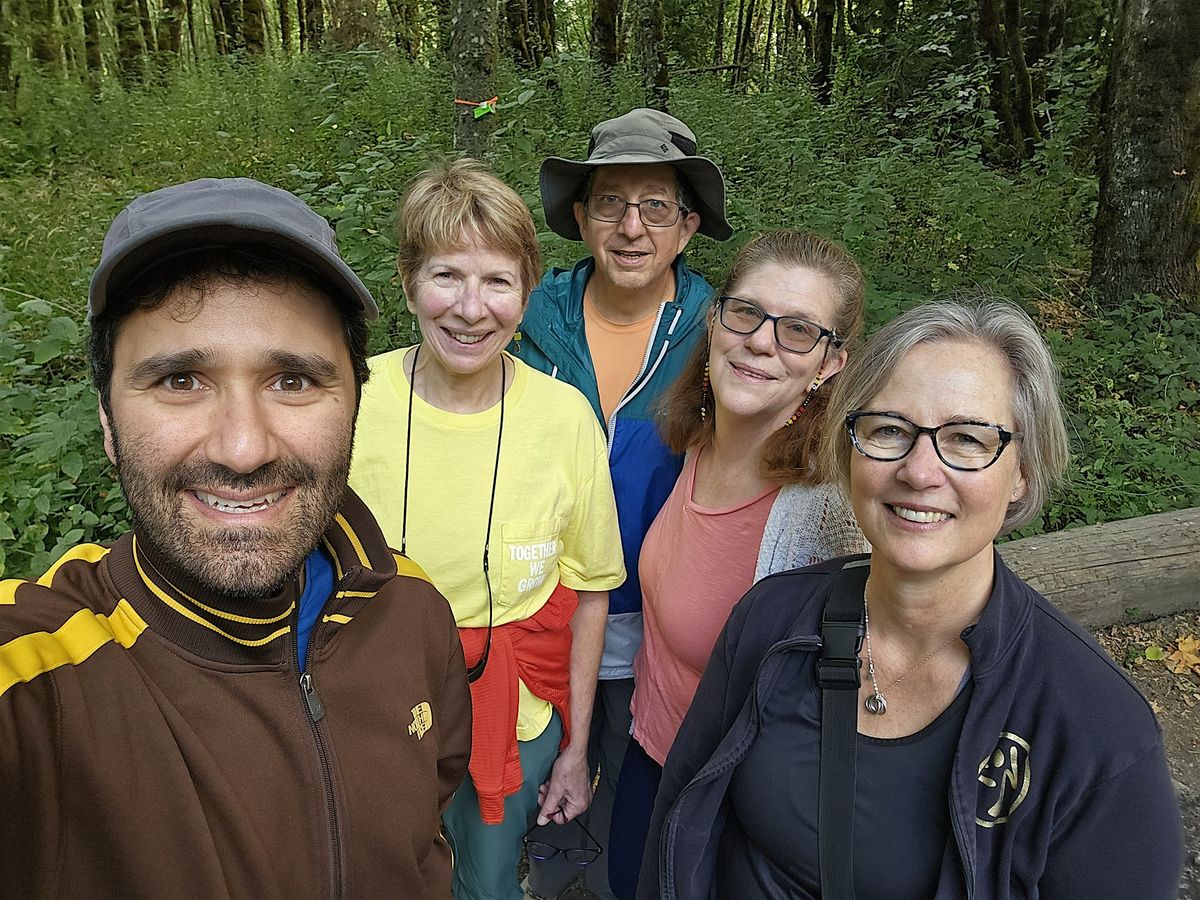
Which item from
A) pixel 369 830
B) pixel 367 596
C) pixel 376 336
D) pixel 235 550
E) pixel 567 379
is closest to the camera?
pixel 235 550

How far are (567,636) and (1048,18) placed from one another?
1522 cm

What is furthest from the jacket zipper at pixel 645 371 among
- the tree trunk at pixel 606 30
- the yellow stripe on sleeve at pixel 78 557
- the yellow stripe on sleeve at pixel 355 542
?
the tree trunk at pixel 606 30

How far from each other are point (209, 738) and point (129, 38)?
16828 millimetres

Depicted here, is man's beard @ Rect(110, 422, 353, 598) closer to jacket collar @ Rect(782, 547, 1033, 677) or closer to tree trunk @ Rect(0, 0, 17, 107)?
jacket collar @ Rect(782, 547, 1033, 677)

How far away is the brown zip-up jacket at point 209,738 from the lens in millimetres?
1133

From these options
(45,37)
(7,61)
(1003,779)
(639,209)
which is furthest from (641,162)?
(45,37)

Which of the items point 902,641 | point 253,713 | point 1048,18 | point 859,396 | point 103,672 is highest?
point 1048,18

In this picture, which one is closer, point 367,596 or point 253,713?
point 253,713

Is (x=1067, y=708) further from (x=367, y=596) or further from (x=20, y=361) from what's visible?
(x=20, y=361)

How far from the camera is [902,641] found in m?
1.80

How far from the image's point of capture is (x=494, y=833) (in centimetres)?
247

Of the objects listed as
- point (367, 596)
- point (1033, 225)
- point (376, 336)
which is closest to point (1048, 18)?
point (1033, 225)

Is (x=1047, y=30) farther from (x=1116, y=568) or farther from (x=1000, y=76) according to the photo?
(x=1116, y=568)

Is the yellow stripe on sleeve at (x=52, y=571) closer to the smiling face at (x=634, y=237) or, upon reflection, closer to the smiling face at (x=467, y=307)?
the smiling face at (x=467, y=307)
